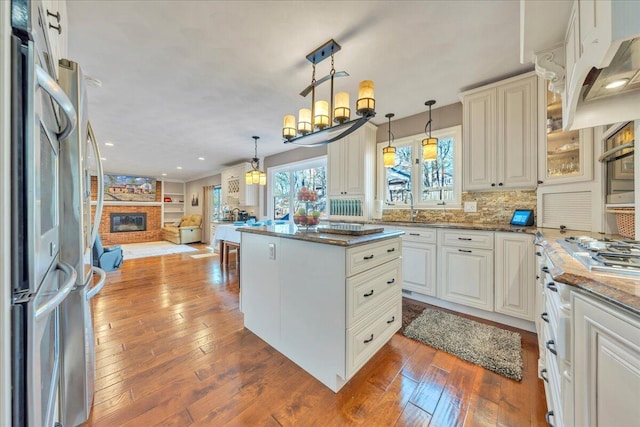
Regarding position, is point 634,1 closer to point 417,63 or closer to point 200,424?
point 417,63

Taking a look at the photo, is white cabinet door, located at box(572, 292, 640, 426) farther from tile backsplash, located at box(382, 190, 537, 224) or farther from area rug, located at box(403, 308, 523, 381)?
tile backsplash, located at box(382, 190, 537, 224)

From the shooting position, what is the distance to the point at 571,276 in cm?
78

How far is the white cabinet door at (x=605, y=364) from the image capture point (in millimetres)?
584

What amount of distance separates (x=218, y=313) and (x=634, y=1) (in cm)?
319

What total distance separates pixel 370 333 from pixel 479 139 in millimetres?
2379

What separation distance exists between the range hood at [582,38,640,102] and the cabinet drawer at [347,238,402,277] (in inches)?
51.2

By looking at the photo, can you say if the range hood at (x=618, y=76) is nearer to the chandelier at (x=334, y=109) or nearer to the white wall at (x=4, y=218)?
the chandelier at (x=334, y=109)

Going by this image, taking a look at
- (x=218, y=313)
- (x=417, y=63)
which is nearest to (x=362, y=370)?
(x=218, y=313)

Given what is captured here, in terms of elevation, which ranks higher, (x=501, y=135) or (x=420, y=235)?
(x=501, y=135)

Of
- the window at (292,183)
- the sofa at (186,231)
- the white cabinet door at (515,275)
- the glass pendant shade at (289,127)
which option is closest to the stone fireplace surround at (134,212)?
the sofa at (186,231)

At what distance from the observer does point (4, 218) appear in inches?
14.1

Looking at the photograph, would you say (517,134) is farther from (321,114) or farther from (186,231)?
(186,231)

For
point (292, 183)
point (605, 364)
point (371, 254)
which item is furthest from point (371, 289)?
point (292, 183)

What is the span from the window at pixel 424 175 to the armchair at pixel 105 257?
4233 mm
